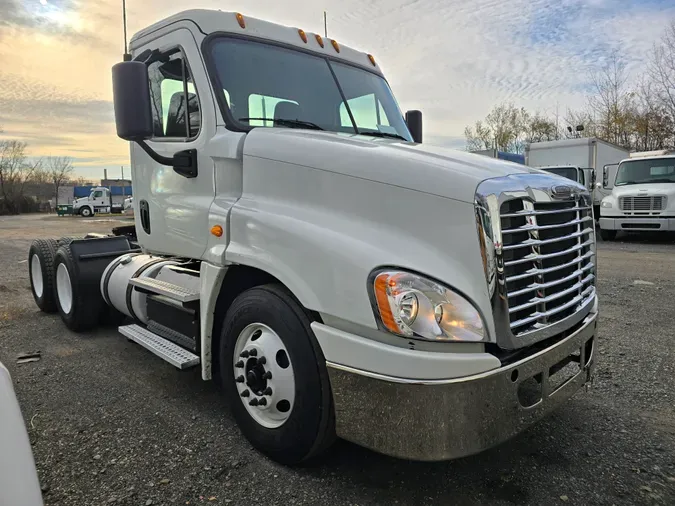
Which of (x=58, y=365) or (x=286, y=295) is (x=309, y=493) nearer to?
(x=286, y=295)

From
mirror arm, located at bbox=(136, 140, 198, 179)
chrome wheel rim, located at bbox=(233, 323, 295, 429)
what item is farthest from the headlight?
mirror arm, located at bbox=(136, 140, 198, 179)

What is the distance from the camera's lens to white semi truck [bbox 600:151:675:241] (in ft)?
42.9

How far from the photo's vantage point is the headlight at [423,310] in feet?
7.30

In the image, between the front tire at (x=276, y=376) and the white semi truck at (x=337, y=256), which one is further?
the front tire at (x=276, y=376)

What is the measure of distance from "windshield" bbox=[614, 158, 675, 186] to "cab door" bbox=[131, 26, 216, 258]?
46.5ft

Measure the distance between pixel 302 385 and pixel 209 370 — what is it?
958 millimetres

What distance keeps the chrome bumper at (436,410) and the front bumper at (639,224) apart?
1290cm

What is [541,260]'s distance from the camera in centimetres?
249

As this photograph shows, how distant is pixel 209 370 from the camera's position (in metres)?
3.27

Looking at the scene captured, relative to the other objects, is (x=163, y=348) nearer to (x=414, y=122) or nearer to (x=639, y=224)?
(x=414, y=122)

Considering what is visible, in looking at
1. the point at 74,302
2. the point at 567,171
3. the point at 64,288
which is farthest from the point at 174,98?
the point at 567,171

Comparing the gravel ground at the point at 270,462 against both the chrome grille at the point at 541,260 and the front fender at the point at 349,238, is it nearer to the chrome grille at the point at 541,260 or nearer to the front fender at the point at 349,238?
the chrome grille at the point at 541,260

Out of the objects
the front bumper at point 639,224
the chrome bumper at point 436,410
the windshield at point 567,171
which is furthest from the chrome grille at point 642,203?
the chrome bumper at point 436,410

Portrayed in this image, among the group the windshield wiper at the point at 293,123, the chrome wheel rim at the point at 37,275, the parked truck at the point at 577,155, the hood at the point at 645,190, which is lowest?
the chrome wheel rim at the point at 37,275
